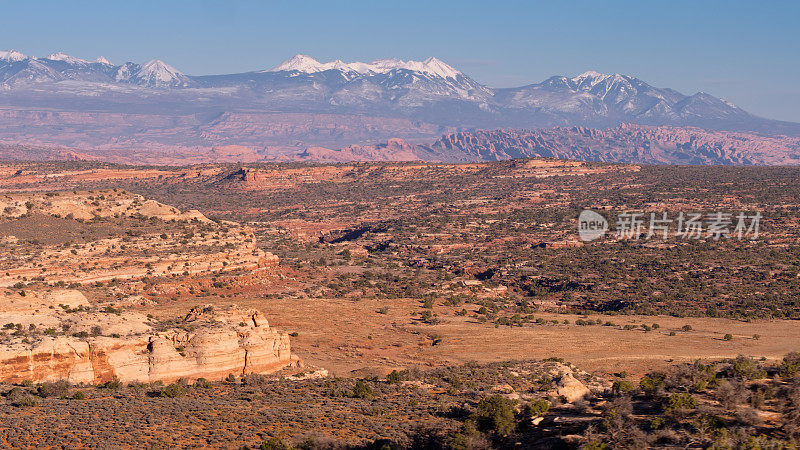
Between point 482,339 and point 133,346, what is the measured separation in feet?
73.1

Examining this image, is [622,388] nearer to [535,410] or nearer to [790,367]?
[535,410]

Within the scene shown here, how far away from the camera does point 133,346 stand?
30922mm

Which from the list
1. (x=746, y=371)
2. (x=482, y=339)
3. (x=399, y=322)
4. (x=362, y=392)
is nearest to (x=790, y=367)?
(x=746, y=371)

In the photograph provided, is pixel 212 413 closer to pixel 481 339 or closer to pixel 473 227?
pixel 481 339

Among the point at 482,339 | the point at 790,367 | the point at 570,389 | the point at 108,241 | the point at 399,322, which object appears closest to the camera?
the point at 790,367

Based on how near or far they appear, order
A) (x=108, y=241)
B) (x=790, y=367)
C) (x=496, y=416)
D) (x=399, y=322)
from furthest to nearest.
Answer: (x=108, y=241)
(x=399, y=322)
(x=790, y=367)
(x=496, y=416)

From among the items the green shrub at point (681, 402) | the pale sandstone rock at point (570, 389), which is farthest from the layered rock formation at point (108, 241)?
the green shrub at point (681, 402)

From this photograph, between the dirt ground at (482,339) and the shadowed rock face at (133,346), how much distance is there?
203 inches

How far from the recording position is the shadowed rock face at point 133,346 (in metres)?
29.1

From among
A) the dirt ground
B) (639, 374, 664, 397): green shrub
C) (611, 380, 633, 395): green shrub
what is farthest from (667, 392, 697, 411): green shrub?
the dirt ground

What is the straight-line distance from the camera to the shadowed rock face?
29.1 metres

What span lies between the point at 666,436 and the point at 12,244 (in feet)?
161

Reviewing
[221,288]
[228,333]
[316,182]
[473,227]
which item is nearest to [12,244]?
[221,288]

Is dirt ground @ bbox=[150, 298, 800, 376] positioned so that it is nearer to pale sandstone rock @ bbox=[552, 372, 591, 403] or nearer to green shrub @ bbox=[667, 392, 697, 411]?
pale sandstone rock @ bbox=[552, 372, 591, 403]
